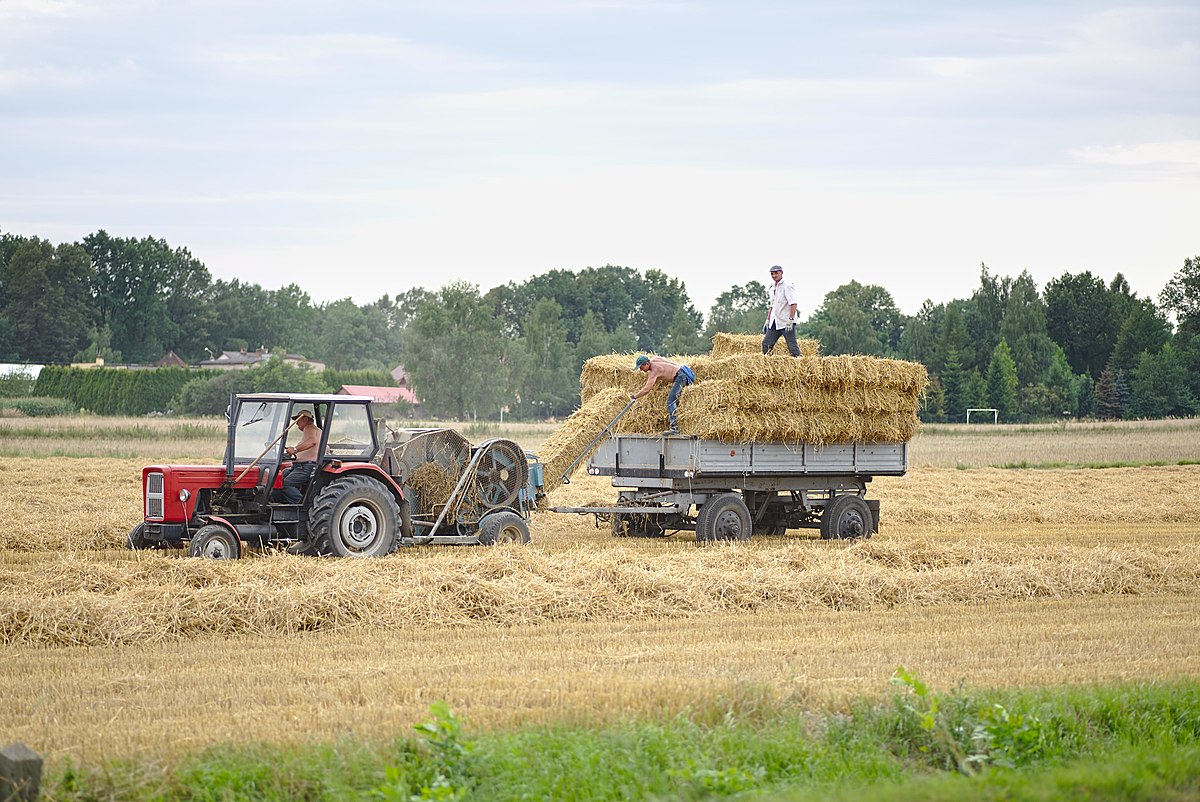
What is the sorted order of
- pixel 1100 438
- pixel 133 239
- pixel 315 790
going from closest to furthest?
pixel 315 790, pixel 1100 438, pixel 133 239

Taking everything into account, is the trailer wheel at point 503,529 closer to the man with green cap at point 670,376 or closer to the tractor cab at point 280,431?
the tractor cab at point 280,431

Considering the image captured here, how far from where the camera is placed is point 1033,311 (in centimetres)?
8819

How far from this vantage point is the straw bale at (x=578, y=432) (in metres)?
17.1

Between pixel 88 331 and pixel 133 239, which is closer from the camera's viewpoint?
pixel 88 331

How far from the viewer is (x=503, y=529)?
15516 mm

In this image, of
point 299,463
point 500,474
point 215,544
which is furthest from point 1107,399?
point 215,544

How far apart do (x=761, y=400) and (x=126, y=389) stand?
2501 inches

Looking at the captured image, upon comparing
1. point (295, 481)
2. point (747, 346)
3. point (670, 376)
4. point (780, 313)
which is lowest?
point (295, 481)

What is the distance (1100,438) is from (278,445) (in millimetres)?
43862

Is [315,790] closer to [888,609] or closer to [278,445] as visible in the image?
[888,609]

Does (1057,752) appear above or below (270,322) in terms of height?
below

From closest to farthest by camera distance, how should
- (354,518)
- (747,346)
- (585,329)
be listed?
(354,518)
(747,346)
(585,329)

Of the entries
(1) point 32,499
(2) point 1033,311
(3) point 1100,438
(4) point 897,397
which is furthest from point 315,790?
(2) point 1033,311

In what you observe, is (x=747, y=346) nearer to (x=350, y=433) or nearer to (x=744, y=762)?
(x=350, y=433)
